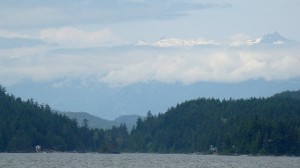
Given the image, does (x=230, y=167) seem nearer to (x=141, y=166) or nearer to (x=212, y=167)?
(x=212, y=167)

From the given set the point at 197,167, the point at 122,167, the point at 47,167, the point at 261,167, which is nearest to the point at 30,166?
Result: the point at 47,167

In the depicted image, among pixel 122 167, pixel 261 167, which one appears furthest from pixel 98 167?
pixel 261 167

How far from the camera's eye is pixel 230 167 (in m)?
154

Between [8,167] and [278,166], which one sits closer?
[8,167]

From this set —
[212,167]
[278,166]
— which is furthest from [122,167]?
[278,166]

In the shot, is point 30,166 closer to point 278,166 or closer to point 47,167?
point 47,167

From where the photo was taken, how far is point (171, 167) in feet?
500

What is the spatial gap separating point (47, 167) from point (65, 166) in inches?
200

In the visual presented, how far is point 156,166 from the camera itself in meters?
156

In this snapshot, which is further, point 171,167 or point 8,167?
point 171,167

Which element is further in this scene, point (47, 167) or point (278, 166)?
point (278, 166)

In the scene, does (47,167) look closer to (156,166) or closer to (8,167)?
(8,167)

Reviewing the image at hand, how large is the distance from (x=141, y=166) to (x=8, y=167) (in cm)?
2341

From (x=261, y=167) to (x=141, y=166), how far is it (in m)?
19.1
